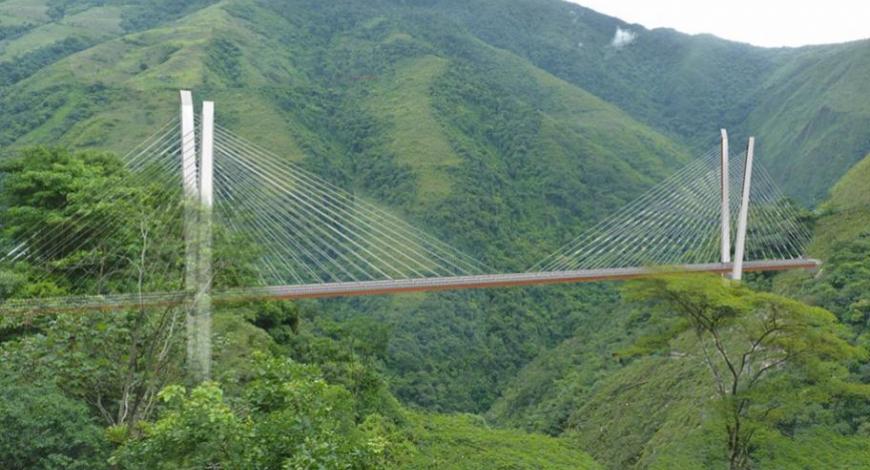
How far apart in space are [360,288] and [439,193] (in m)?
26.1

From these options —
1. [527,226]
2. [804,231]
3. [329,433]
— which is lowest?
[527,226]

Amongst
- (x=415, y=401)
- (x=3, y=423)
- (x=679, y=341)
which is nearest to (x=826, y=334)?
(x=679, y=341)

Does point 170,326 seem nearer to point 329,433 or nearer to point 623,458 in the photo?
point 329,433

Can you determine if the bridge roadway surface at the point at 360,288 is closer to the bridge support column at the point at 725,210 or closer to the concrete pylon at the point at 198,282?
the concrete pylon at the point at 198,282

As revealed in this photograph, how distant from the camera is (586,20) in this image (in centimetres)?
11412

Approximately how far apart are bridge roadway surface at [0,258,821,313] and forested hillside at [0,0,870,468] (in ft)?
1.10

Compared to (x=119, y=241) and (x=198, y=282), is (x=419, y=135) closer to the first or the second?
(x=119, y=241)

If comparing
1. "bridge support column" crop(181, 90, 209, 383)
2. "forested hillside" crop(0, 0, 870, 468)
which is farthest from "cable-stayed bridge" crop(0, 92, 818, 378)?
"forested hillside" crop(0, 0, 870, 468)

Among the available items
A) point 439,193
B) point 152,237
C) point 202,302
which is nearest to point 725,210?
point 202,302

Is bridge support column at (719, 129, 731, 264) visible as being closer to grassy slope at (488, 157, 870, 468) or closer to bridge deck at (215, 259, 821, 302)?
bridge deck at (215, 259, 821, 302)

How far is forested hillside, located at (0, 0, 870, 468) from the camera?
7777 mm

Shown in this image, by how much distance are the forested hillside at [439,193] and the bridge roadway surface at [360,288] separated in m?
0.33

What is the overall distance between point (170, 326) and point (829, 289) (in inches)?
571

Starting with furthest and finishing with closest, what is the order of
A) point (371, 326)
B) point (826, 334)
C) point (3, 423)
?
point (371, 326) → point (826, 334) → point (3, 423)
